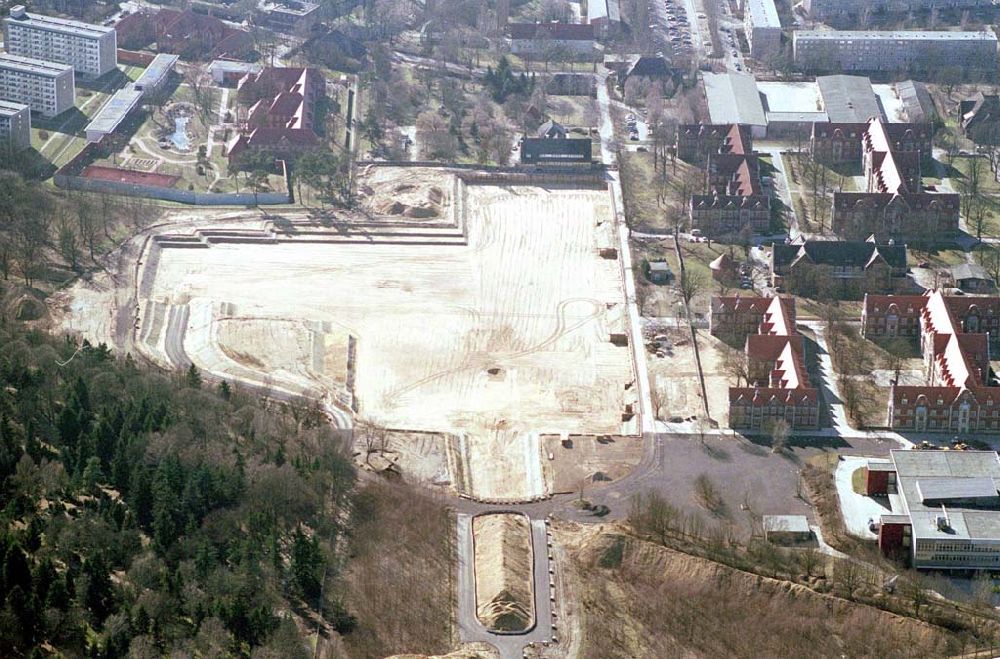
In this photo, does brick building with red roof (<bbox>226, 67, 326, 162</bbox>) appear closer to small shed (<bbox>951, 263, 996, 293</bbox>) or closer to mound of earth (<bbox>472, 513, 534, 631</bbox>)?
small shed (<bbox>951, 263, 996, 293</bbox>)

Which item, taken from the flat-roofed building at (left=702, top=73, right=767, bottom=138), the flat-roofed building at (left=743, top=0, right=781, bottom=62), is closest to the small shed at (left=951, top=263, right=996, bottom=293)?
the flat-roofed building at (left=702, top=73, right=767, bottom=138)

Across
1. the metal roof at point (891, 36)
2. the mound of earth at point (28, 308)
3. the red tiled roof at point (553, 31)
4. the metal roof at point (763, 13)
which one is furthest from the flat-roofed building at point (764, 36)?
the mound of earth at point (28, 308)

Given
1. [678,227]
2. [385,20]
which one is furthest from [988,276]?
[385,20]

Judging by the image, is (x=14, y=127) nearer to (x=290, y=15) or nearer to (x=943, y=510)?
(x=290, y=15)

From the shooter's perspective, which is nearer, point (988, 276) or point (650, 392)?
point (650, 392)

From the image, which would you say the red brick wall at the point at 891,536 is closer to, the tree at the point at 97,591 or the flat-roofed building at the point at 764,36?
the tree at the point at 97,591

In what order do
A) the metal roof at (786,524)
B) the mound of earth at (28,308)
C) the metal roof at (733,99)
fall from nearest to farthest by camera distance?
Result: the metal roof at (786,524) → the mound of earth at (28,308) → the metal roof at (733,99)

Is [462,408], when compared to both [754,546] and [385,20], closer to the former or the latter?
[754,546]
